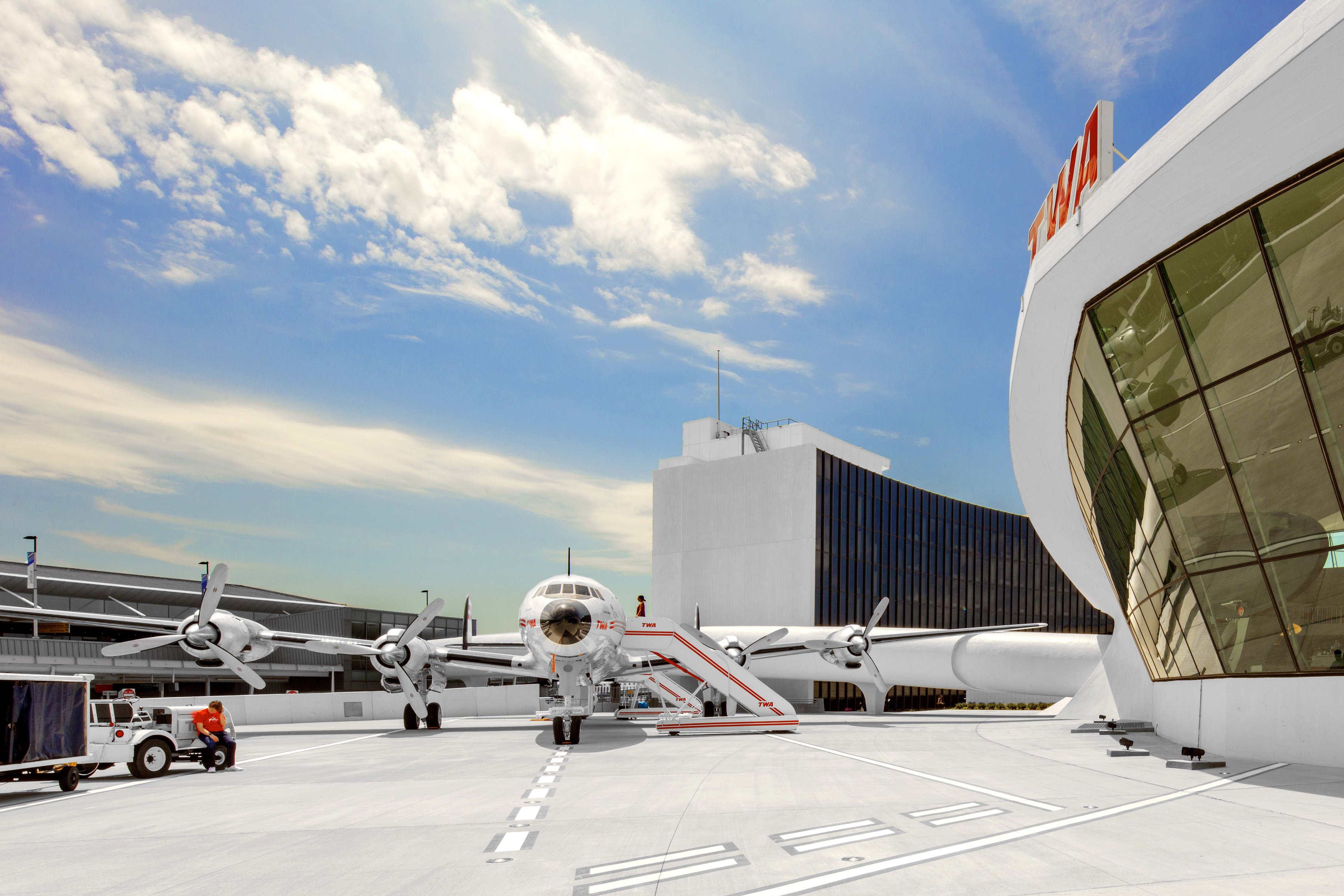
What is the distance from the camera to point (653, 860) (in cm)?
849

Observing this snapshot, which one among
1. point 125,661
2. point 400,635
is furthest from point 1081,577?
point 125,661

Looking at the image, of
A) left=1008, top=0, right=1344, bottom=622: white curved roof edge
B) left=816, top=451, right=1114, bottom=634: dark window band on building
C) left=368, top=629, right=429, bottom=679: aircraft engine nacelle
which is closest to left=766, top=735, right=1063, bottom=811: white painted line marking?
left=1008, top=0, right=1344, bottom=622: white curved roof edge

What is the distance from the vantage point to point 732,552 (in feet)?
222

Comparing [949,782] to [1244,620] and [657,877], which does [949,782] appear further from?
[657,877]

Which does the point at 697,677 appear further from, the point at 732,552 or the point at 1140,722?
the point at 732,552

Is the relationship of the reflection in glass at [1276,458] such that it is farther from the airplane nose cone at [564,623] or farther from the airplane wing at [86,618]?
the airplane wing at [86,618]

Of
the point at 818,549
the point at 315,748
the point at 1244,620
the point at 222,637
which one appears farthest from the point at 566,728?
the point at 818,549

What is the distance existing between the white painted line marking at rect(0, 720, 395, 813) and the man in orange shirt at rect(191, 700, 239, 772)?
0.72 m

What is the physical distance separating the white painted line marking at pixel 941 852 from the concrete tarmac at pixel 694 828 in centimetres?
4

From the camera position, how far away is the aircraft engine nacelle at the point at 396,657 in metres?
30.5

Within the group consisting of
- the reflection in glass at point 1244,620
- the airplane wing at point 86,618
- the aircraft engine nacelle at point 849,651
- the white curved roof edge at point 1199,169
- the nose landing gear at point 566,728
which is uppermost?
the white curved roof edge at point 1199,169

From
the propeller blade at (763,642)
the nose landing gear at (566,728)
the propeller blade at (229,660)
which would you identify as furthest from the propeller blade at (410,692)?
→ the propeller blade at (763,642)

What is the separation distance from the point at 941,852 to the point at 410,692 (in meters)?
25.8

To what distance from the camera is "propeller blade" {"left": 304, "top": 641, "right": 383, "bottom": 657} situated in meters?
29.8
